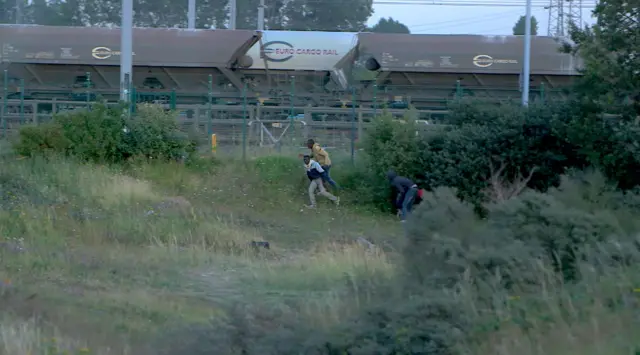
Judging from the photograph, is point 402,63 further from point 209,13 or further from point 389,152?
point 209,13

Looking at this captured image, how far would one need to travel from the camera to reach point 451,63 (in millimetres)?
30219

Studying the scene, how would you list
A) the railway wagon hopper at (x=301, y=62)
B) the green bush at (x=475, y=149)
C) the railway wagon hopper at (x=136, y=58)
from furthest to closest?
the railway wagon hopper at (x=301, y=62), the railway wagon hopper at (x=136, y=58), the green bush at (x=475, y=149)

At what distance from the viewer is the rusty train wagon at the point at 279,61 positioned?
30.1 m

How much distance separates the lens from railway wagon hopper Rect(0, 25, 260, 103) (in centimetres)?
2997

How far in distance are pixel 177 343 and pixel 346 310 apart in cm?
144

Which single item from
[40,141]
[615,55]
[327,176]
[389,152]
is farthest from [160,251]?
[40,141]

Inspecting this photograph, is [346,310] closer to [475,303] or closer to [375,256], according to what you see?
[475,303]

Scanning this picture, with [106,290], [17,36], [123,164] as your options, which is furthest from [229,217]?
[17,36]

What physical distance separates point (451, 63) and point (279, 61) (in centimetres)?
609

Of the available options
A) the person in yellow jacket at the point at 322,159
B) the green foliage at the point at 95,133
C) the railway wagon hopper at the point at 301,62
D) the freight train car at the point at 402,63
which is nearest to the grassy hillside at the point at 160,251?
the green foliage at the point at 95,133

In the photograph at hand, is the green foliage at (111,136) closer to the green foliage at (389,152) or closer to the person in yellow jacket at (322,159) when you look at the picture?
the person in yellow jacket at (322,159)

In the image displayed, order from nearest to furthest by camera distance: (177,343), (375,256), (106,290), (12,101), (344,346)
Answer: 1. (344,346)
2. (177,343)
3. (106,290)
4. (375,256)
5. (12,101)

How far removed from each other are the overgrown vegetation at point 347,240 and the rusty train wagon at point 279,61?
26.5 feet

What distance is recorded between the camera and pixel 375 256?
1224cm
